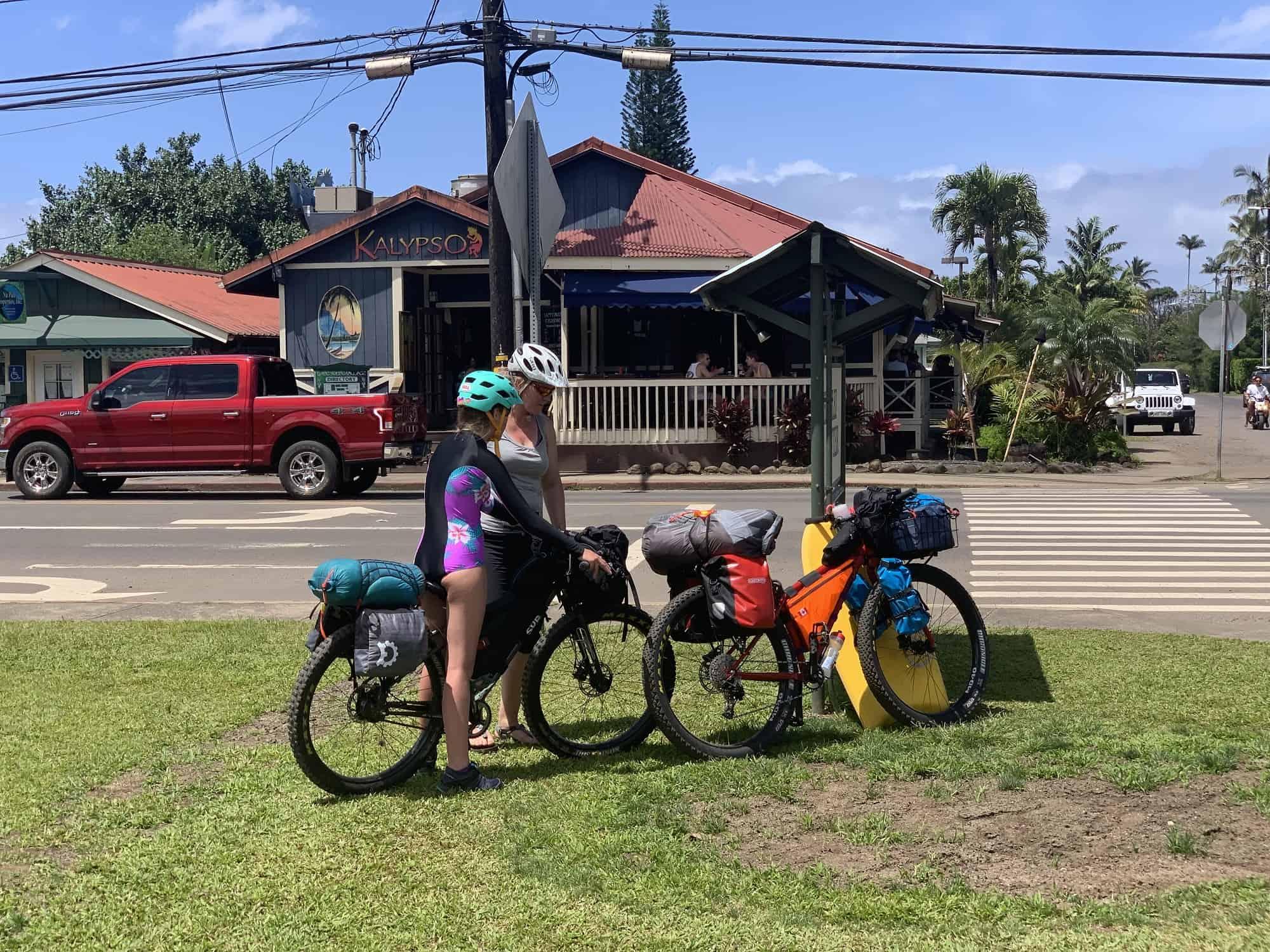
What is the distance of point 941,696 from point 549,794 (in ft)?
6.89

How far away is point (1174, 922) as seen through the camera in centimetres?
378

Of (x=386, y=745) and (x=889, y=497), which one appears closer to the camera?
(x=386, y=745)

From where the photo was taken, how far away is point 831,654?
6.20 metres

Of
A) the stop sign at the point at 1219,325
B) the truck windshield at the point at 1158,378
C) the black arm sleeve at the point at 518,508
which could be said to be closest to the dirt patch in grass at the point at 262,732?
the black arm sleeve at the point at 518,508

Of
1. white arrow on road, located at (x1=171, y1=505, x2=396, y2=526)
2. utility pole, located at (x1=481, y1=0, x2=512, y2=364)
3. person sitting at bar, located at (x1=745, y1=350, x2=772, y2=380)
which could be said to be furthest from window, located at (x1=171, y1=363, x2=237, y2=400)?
person sitting at bar, located at (x1=745, y1=350, x2=772, y2=380)

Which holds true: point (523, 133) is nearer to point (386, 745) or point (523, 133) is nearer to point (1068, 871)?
point (386, 745)

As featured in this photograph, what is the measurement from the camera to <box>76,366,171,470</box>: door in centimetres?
1934

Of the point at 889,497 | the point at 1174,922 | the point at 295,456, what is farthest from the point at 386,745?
the point at 295,456

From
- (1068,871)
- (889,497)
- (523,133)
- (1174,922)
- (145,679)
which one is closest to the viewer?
(1174,922)

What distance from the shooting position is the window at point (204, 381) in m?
19.4

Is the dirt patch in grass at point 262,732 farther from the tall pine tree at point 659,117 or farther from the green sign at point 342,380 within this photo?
the tall pine tree at point 659,117

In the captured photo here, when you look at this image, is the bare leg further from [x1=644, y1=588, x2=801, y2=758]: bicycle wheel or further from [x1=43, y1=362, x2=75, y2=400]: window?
[x1=43, y1=362, x2=75, y2=400]: window

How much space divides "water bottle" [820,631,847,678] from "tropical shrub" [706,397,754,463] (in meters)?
Answer: 17.2

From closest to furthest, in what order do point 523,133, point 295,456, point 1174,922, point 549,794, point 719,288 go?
1. point 1174,922
2. point 549,794
3. point 719,288
4. point 523,133
5. point 295,456
